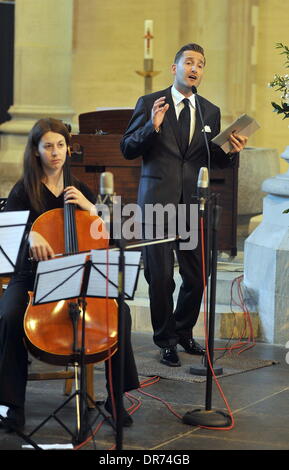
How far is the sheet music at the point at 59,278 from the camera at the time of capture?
164 inches

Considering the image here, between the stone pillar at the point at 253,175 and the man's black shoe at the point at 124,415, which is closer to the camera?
the man's black shoe at the point at 124,415

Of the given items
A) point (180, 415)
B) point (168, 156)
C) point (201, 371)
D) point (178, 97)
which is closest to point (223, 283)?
point (201, 371)

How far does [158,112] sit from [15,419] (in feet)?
6.34

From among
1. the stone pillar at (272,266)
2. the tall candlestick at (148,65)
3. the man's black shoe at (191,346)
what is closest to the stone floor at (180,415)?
the man's black shoe at (191,346)

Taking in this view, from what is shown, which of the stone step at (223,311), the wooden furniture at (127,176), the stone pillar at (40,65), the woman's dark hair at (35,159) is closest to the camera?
the woman's dark hair at (35,159)

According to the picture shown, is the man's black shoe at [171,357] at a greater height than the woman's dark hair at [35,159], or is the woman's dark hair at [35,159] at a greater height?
the woman's dark hair at [35,159]

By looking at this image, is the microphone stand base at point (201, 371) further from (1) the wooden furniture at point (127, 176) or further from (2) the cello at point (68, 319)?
(1) the wooden furniture at point (127, 176)

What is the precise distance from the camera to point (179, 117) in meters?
5.81

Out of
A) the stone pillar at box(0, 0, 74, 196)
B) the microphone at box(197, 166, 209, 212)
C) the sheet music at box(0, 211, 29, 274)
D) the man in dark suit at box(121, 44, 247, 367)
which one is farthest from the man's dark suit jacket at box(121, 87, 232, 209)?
the stone pillar at box(0, 0, 74, 196)

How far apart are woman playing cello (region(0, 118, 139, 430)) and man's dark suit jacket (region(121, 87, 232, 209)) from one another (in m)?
0.92

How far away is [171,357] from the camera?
584 centimetres

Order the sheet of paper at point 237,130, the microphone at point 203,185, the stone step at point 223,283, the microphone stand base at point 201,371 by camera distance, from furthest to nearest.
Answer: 1. the stone step at point 223,283
2. the microphone stand base at point 201,371
3. the sheet of paper at point 237,130
4. the microphone at point 203,185

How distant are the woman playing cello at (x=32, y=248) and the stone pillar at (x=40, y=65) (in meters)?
4.86
